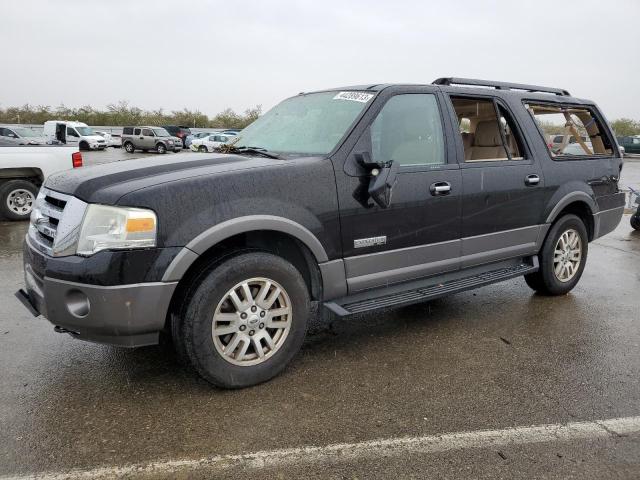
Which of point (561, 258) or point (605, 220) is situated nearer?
point (561, 258)

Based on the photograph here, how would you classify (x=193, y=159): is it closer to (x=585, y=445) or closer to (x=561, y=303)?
(x=585, y=445)

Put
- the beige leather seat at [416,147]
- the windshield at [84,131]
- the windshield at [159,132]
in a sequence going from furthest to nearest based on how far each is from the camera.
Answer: the windshield at [159,132] → the windshield at [84,131] → the beige leather seat at [416,147]

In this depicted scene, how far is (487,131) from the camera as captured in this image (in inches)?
198

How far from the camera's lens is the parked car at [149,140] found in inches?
1374

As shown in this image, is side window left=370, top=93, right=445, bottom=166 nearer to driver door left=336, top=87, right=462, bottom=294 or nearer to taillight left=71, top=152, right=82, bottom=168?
driver door left=336, top=87, right=462, bottom=294

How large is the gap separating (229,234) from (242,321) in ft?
1.71

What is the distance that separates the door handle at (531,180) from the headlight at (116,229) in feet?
10.5

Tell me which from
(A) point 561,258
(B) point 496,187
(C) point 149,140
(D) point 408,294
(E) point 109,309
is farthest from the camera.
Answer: (C) point 149,140

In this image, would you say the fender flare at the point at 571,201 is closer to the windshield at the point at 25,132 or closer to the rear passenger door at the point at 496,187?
the rear passenger door at the point at 496,187

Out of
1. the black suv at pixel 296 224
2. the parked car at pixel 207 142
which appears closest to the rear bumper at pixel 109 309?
the black suv at pixel 296 224

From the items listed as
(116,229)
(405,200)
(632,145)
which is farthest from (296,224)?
(632,145)

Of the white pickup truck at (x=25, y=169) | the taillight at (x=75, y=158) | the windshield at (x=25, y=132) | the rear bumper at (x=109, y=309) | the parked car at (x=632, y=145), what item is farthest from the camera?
the parked car at (x=632, y=145)

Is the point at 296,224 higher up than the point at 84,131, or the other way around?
the point at 84,131

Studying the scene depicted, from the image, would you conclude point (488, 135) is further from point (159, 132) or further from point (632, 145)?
point (632, 145)
